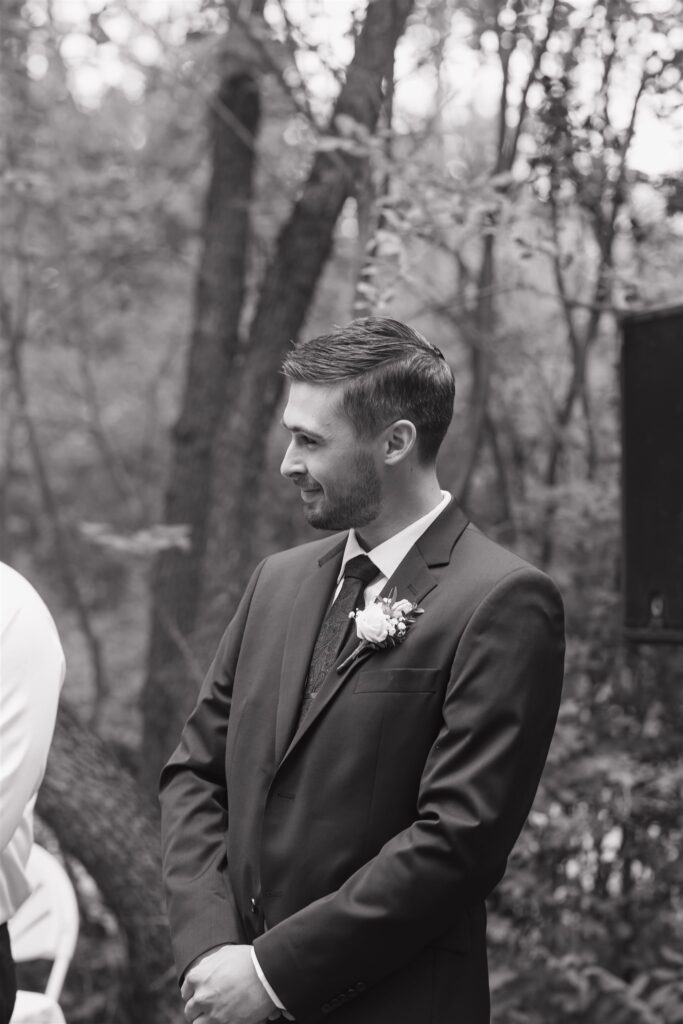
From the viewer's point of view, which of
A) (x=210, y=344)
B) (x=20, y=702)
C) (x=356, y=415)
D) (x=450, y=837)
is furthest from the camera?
(x=210, y=344)

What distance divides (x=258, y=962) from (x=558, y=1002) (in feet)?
9.11

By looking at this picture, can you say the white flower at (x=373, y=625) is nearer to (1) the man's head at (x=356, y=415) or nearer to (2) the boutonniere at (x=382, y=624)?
(2) the boutonniere at (x=382, y=624)

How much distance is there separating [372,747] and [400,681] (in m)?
0.12

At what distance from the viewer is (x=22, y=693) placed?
250cm

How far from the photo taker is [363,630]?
213 centimetres

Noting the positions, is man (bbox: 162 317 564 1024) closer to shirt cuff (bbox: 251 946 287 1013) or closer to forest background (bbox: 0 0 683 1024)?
shirt cuff (bbox: 251 946 287 1013)

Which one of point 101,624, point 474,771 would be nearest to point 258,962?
point 474,771

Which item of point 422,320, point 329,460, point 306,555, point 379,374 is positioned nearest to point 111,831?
point 306,555

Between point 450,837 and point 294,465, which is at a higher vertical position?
point 294,465

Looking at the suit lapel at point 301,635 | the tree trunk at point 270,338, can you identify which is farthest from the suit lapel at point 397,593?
the tree trunk at point 270,338

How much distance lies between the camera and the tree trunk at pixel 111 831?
3.91 meters

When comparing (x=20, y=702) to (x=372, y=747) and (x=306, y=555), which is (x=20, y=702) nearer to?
(x=306, y=555)

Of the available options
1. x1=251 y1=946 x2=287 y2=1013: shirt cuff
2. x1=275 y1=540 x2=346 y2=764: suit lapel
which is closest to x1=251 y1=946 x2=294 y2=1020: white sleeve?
x1=251 y1=946 x2=287 y2=1013: shirt cuff

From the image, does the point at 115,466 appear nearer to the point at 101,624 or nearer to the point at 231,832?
the point at 101,624
